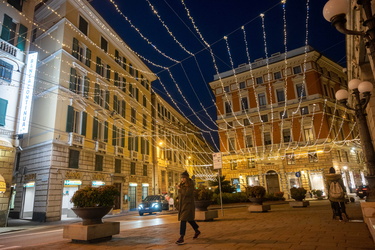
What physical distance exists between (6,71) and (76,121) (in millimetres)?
6597

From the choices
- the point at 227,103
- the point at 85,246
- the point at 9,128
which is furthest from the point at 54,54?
the point at 227,103

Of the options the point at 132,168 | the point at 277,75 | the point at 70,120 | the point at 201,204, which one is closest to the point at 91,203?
the point at 201,204

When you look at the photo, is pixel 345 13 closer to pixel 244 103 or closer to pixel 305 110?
pixel 305 110

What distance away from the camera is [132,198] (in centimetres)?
2764

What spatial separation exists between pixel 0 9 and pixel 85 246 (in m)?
17.4

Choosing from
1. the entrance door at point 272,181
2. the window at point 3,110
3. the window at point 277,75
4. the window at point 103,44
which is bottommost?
the entrance door at point 272,181

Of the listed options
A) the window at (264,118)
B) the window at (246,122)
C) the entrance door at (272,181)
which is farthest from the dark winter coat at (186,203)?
the window at (246,122)

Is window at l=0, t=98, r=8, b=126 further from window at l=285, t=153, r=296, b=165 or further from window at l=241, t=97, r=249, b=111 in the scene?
window at l=285, t=153, r=296, b=165

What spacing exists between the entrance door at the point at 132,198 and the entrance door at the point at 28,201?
9734 millimetres

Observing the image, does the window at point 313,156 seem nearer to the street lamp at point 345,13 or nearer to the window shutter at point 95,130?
the window shutter at point 95,130

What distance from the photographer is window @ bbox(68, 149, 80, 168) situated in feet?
65.9

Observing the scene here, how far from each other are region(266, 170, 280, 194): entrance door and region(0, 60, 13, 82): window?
2918cm

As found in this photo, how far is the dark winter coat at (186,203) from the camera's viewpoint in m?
6.11

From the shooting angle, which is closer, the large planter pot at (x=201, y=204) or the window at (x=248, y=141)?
the large planter pot at (x=201, y=204)
